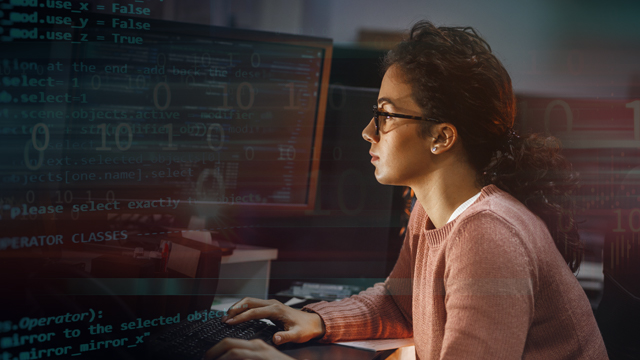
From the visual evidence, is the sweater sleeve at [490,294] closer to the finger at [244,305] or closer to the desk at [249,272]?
the finger at [244,305]

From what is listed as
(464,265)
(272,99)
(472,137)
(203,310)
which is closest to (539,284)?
(464,265)

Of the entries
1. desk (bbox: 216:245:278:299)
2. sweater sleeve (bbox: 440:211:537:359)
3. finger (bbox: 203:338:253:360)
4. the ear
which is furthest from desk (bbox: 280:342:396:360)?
the ear

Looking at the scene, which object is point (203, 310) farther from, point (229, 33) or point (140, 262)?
point (229, 33)

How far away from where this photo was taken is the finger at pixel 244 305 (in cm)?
87

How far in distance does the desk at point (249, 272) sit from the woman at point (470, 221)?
1.02 feet

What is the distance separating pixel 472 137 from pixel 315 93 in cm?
52

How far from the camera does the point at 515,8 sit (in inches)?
34.2

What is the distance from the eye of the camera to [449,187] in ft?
2.70

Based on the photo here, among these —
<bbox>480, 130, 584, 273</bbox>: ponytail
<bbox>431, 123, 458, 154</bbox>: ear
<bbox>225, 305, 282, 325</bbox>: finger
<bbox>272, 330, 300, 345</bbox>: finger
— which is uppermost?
<bbox>431, 123, 458, 154</bbox>: ear

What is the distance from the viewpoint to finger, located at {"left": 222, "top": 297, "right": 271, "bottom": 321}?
872 mm

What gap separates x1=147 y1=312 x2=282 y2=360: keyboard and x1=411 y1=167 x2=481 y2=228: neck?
1.39 ft

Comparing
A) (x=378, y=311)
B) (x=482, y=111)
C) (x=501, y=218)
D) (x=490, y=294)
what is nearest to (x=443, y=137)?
(x=482, y=111)

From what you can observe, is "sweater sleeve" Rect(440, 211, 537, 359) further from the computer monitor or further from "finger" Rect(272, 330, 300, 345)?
the computer monitor

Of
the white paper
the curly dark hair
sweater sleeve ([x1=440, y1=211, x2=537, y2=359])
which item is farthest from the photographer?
the white paper
